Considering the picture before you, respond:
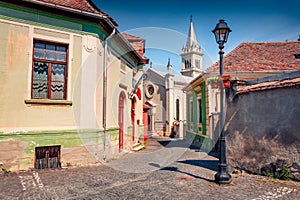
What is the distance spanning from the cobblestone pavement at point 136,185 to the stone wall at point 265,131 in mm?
489

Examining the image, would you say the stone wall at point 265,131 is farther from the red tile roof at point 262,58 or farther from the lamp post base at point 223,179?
the red tile roof at point 262,58

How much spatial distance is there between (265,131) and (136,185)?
3929 mm

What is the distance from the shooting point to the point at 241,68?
11.5m

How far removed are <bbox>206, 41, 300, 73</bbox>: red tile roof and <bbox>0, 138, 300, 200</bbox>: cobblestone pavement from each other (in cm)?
629

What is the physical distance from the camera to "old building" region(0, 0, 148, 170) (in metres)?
7.11

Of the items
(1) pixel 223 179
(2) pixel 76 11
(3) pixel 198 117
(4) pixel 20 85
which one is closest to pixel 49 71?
(4) pixel 20 85

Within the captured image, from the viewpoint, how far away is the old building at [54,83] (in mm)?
7109

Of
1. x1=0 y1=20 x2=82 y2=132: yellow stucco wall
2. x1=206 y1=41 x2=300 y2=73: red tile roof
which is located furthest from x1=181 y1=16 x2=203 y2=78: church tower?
x1=0 y1=20 x2=82 y2=132: yellow stucco wall

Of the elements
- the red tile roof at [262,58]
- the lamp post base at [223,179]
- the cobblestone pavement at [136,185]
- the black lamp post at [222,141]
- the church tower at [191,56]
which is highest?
the church tower at [191,56]

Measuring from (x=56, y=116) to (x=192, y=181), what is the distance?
4898mm

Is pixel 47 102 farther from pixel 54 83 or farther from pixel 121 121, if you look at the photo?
pixel 121 121

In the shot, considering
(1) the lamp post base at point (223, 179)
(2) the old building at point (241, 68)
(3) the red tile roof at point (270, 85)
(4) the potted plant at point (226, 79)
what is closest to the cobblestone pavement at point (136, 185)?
(1) the lamp post base at point (223, 179)

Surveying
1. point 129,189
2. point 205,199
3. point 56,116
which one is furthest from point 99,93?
point 205,199

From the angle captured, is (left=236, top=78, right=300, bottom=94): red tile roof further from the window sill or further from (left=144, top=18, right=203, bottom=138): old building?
(left=144, top=18, right=203, bottom=138): old building
